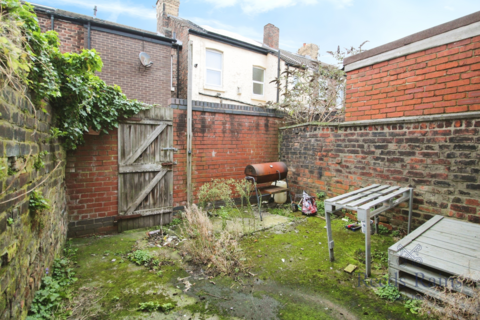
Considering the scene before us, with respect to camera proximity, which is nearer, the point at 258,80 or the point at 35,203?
the point at 35,203

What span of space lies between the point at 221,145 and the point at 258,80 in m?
7.27

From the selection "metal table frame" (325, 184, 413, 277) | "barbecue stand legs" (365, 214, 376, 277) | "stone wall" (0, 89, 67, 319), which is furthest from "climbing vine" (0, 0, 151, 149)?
"barbecue stand legs" (365, 214, 376, 277)

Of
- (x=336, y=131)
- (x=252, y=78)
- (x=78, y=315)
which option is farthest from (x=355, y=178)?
(x=252, y=78)

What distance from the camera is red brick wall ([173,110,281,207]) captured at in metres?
5.24

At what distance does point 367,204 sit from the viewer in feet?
9.46

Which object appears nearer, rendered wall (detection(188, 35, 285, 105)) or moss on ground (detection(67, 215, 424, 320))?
moss on ground (detection(67, 215, 424, 320))

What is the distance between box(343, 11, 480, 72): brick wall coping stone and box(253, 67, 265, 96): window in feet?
24.2

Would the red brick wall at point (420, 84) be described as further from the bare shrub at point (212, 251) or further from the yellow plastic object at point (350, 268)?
the bare shrub at point (212, 251)

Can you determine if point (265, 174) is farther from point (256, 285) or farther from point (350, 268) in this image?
point (256, 285)

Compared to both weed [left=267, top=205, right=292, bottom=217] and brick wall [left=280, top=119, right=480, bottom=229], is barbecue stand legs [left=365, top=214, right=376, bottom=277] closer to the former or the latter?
brick wall [left=280, top=119, right=480, bottom=229]

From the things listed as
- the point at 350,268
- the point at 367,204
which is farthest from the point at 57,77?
the point at 350,268

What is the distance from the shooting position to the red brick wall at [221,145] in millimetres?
5238

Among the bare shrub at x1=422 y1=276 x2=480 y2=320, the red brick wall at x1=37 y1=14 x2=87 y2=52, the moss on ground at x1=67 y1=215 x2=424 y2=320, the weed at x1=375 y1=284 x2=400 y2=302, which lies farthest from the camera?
the red brick wall at x1=37 y1=14 x2=87 y2=52

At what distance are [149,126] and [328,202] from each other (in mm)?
3682
